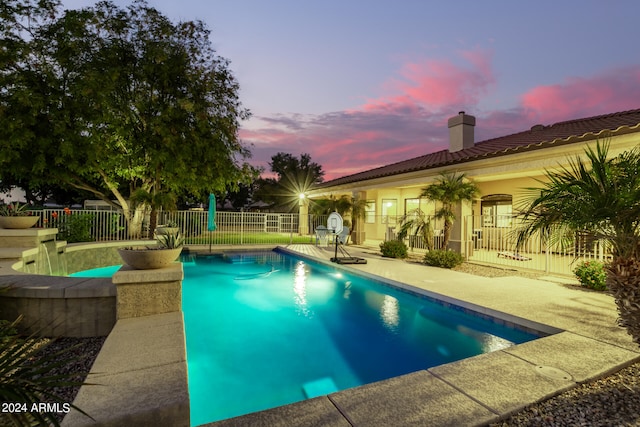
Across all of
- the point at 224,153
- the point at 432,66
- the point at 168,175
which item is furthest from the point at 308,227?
the point at 432,66

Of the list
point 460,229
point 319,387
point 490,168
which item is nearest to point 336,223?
point 460,229

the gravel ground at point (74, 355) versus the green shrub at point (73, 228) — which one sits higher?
the green shrub at point (73, 228)

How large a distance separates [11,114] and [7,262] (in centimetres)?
943

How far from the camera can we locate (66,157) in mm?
12969

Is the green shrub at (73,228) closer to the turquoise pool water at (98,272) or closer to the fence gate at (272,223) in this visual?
the turquoise pool water at (98,272)

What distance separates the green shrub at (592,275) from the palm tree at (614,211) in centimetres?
497

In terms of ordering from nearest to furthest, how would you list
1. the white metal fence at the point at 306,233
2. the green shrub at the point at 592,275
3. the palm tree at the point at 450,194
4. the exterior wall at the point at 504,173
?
the green shrub at the point at 592,275 < the exterior wall at the point at 504,173 < the white metal fence at the point at 306,233 < the palm tree at the point at 450,194

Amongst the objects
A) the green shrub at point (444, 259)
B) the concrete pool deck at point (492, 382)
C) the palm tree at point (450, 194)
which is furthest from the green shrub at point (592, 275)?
the palm tree at point (450, 194)

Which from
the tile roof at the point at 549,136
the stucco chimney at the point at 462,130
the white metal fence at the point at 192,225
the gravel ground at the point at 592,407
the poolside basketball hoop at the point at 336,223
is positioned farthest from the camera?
the stucco chimney at the point at 462,130

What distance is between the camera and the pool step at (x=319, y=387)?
3916mm

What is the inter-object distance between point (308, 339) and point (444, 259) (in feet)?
21.3

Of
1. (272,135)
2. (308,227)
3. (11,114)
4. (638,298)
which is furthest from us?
(272,135)

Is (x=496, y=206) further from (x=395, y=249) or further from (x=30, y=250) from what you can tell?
(x=30, y=250)

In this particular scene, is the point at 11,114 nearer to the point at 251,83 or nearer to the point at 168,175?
the point at 168,175
